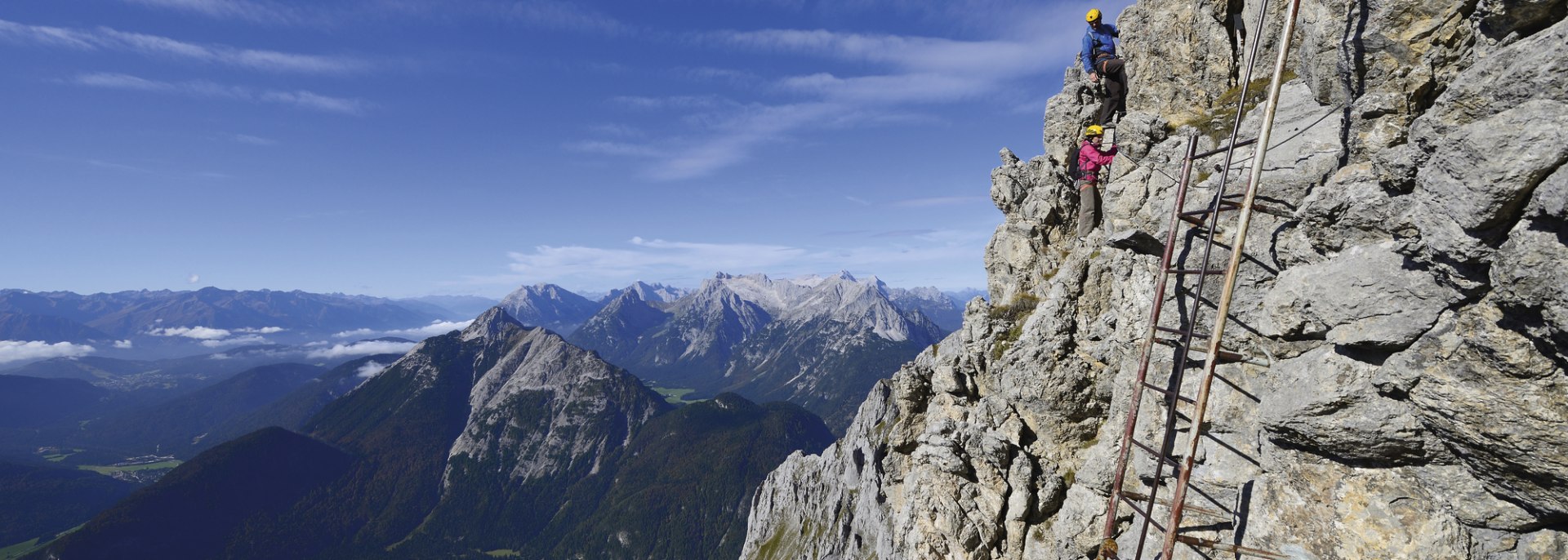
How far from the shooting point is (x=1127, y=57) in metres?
34.5

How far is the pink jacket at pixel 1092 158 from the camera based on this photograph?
30672 mm

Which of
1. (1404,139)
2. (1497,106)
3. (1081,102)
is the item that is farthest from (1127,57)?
(1497,106)

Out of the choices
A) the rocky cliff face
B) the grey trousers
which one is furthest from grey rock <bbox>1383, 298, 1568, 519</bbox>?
the grey trousers

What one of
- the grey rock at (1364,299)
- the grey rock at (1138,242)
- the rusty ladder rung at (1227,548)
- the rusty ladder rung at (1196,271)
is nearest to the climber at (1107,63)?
the grey rock at (1138,242)

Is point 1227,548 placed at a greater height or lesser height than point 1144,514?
lesser

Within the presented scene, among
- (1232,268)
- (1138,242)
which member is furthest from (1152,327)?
(1138,242)

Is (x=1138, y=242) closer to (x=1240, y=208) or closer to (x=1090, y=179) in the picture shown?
(x=1240, y=208)

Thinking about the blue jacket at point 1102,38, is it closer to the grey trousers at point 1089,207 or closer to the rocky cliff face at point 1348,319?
the rocky cliff face at point 1348,319

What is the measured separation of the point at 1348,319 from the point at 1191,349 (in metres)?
6.25

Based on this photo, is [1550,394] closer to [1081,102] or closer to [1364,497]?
[1364,497]

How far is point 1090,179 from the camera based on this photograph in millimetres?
31688

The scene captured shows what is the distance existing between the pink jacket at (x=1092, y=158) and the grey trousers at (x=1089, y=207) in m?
0.52

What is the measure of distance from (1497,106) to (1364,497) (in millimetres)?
8438

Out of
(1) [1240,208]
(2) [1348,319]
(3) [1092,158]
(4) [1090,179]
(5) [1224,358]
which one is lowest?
(5) [1224,358]
